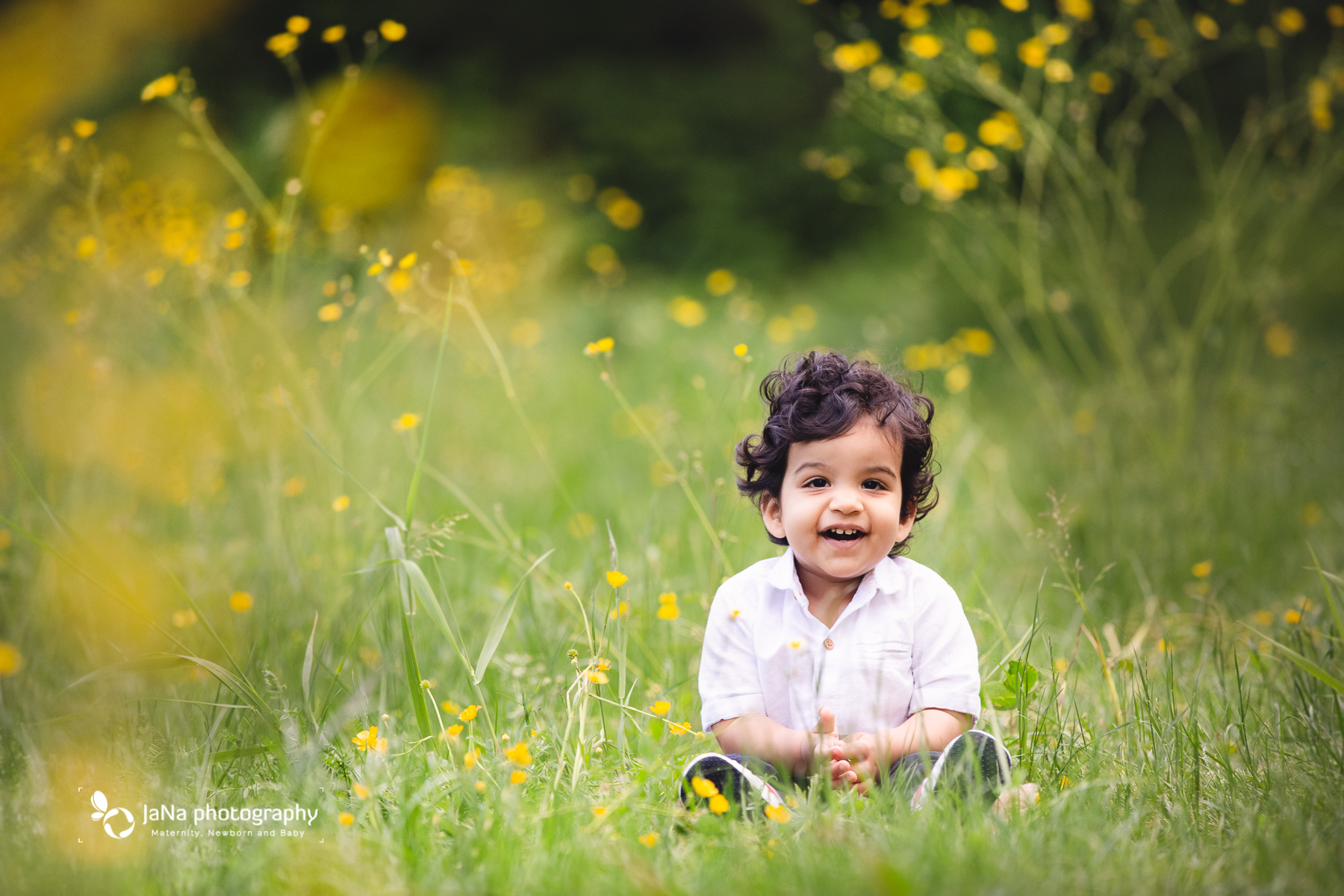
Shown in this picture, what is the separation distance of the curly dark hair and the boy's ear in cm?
1

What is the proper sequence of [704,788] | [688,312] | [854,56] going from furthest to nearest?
1. [688,312]
2. [854,56]
3. [704,788]

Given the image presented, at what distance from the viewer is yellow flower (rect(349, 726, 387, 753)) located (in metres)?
1.65

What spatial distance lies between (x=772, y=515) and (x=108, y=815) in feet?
3.64

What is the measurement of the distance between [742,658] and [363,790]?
596 millimetres

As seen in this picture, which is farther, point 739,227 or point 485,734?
point 739,227

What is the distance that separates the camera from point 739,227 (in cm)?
781

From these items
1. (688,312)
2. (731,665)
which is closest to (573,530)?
(731,665)

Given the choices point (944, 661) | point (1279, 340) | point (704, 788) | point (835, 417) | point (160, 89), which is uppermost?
point (160, 89)

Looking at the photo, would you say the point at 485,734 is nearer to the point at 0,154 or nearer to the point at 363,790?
the point at 363,790

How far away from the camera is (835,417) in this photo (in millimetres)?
1599

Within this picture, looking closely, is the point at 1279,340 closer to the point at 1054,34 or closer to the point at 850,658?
the point at 1054,34

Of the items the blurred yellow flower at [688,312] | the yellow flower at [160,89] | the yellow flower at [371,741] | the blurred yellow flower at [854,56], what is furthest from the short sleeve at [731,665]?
the blurred yellow flower at [688,312]

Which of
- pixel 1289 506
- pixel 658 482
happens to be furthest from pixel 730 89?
pixel 1289 506

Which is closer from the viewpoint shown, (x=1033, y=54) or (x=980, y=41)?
(x=1033, y=54)
